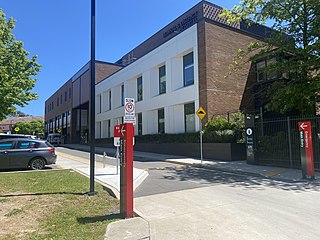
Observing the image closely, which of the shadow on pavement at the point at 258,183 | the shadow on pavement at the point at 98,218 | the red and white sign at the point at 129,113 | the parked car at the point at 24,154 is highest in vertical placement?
the red and white sign at the point at 129,113

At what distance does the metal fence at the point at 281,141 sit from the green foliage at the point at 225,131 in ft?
5.79

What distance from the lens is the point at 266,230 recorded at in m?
4.88

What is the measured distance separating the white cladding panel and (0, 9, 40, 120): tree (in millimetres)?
10909

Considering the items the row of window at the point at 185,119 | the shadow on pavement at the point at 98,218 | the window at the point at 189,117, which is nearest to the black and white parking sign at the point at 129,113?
the shadow on pavement at the point at 98,218

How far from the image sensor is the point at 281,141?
14570 millimetres

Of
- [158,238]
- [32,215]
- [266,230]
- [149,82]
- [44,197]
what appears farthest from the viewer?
[149,82]

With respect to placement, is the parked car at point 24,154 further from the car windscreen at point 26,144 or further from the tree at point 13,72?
the tree at point 13,72

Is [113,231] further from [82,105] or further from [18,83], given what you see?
[82,105]

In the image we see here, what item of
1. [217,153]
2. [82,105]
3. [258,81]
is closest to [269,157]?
[217,153]

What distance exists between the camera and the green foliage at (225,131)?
1767 centimetres

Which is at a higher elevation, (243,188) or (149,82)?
(149,82)

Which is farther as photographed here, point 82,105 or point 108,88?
point 82,105

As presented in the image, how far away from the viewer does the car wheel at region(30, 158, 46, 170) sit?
14.1 meters

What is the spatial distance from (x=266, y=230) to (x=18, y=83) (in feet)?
58.7
